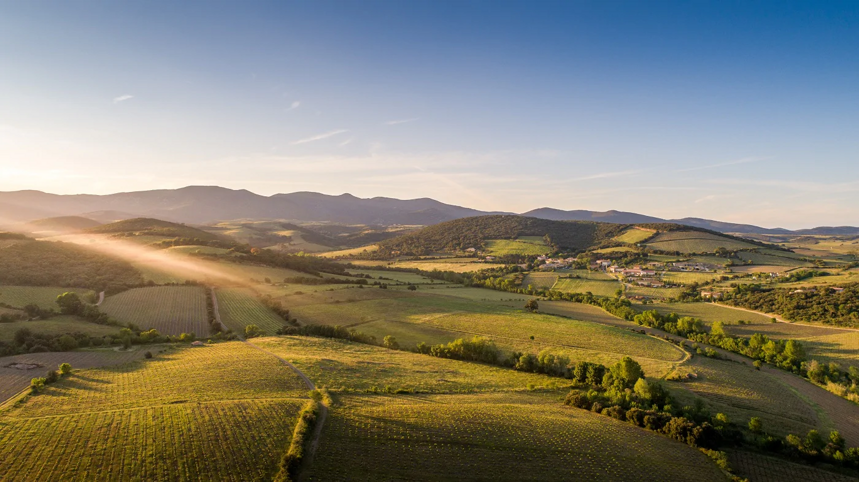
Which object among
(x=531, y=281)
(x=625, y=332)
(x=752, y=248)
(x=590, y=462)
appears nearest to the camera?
(x=590, y=462)

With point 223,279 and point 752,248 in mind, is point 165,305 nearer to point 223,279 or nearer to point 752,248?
point 223,279

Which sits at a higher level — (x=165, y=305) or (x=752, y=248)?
(x=752, y=248)

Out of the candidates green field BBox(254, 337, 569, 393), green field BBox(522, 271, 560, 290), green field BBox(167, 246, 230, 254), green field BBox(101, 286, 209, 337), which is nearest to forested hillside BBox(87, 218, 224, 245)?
green field BBox(167, 246, 230, 254)

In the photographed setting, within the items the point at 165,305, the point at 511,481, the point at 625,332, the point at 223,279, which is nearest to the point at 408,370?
the point at 511,481

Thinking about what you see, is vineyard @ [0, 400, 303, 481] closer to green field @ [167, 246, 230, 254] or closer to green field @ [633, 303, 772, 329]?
green field @ [633, 303, 772, 329]

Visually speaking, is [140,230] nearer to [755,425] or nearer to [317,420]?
[317,420]

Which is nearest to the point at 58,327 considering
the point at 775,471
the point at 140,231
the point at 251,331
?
the point at 251,331
